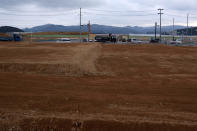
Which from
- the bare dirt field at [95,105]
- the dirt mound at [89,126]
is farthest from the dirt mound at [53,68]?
the dirt mound at [89,126]

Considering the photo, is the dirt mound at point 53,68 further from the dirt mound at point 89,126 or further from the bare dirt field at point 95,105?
the dirt mound at point 89,126

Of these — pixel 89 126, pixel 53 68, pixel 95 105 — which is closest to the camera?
pixel 89 126

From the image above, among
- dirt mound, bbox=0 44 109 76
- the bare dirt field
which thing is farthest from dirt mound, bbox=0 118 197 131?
dirt mound, bbox=0 44 109 76

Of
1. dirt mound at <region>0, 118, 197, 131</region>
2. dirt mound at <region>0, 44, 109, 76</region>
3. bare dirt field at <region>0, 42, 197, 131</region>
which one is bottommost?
dirt mound at <region>0, 118, 197, 131</region>

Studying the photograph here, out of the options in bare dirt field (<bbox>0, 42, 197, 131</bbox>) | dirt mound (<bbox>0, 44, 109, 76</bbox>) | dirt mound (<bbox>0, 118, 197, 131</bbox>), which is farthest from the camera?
dirt mound (<bbox>0, 44, 109, 76</bbox>)

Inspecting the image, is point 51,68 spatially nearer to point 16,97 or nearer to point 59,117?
point 16,97

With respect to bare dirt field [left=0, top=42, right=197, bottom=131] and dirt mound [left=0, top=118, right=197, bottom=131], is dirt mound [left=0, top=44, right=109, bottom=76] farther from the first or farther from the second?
dirt mound [left=0, top=118, right=197, bottom=131]

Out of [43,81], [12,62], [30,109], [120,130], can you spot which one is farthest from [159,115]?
[12,62]

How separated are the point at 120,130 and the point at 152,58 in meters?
19.5

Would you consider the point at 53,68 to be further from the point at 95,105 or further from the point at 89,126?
the point at 89,126

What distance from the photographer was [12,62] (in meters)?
20.3

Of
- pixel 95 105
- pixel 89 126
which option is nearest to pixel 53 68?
pixel 95 105

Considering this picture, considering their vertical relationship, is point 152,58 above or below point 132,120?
above

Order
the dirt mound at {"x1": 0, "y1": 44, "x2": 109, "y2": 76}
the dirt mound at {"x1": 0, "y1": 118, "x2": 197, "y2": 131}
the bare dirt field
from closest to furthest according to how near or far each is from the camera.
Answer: the dirt mound at {"x1": 0, "y1": 118, "x2": 197, "y2": 131}, the bare dirt field, the dirt mound at {"x1": 0, "y1": 44, "x2": 109, "y2": 76}
